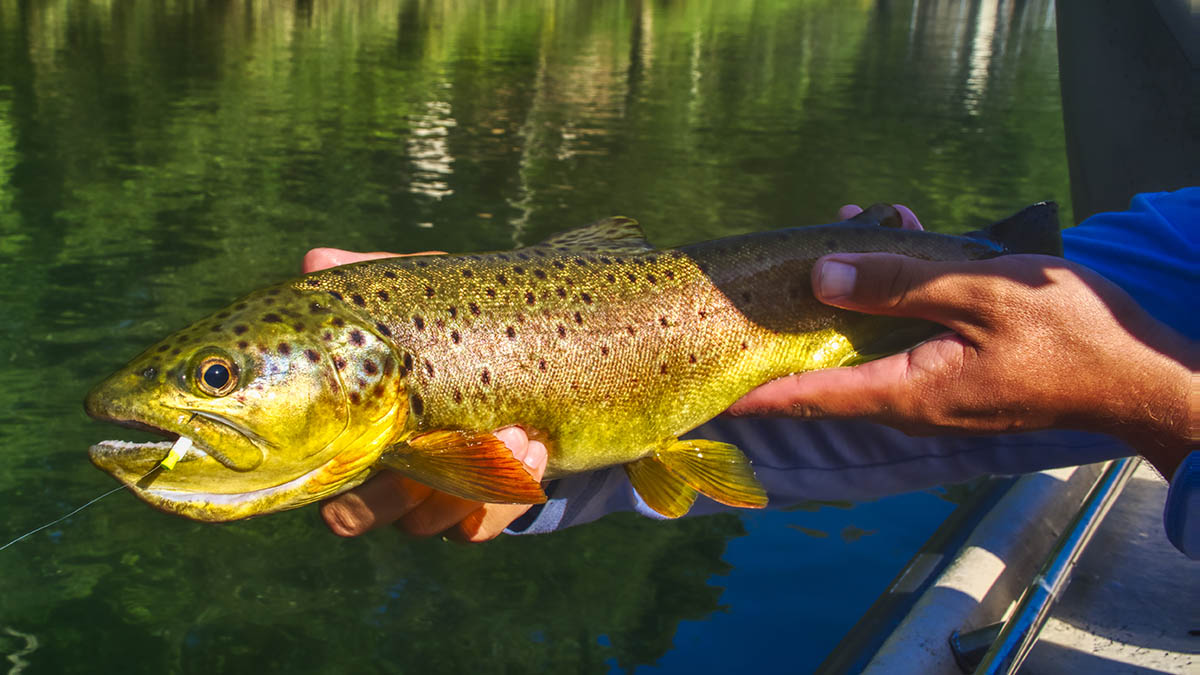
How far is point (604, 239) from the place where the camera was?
11.8ft

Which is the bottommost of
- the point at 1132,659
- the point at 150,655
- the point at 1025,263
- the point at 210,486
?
the point at 150,655

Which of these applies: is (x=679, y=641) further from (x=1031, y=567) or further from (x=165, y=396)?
(x=165, y=396)

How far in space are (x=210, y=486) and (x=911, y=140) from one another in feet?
84.7

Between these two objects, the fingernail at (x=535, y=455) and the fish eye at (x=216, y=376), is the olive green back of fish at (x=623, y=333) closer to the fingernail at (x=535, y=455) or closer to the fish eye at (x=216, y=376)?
the fingernail at (x=535, y=455)

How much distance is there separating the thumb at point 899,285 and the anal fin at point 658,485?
0.78m

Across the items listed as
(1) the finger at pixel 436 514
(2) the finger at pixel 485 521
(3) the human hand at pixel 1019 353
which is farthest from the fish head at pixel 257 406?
(3) the human hand at pixel 1019 353

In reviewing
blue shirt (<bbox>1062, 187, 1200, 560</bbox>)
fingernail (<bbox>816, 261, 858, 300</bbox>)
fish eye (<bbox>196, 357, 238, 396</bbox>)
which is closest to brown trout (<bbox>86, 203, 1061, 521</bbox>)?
fish eye (<bbox>196, 357, 238, 396</bbox>)

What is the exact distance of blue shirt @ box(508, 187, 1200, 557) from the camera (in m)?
3.78

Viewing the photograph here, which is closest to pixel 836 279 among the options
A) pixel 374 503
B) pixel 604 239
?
pixel 604 239

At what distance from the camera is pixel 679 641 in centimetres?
721

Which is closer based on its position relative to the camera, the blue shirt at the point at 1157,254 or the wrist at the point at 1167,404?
the wrist at the point at 1167,404

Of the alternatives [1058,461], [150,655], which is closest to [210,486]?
[1058,461]

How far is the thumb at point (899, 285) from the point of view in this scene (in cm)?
325

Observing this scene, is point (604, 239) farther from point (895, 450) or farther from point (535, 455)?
point (895, 450)
